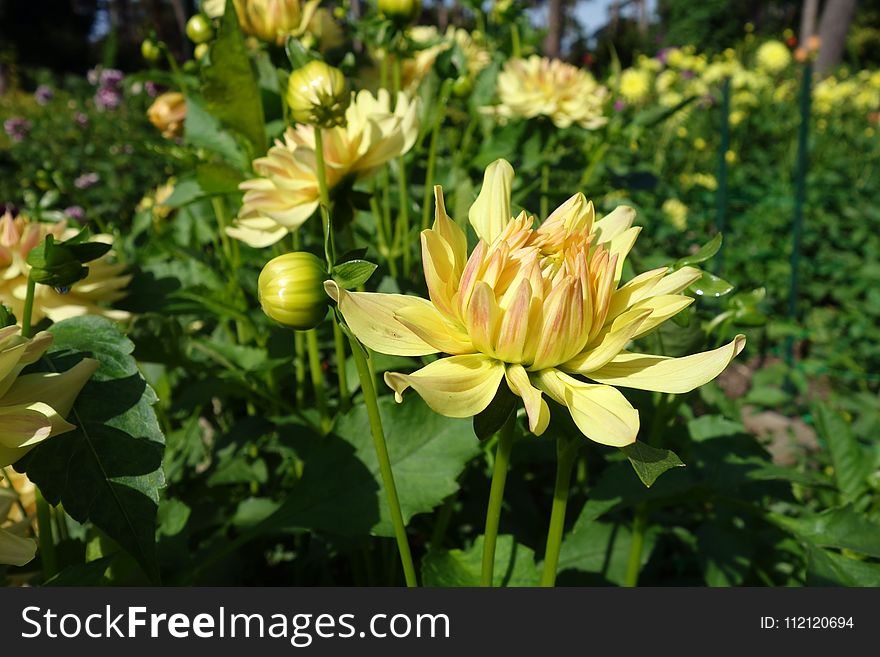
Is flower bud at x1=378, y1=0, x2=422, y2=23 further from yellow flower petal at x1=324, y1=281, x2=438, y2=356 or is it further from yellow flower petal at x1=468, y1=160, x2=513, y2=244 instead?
yellow flower petal at x1=324, y1=281, x2=438, y2=356

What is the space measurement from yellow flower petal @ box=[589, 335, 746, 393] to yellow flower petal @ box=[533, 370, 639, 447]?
0.02m

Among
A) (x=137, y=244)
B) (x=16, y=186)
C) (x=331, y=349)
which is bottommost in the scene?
(x=16, y=186)

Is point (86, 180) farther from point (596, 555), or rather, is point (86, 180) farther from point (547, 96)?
point (596, 555)

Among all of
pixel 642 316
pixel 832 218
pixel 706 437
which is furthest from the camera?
pixel 832 218

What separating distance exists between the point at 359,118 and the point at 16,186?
13.8 ft

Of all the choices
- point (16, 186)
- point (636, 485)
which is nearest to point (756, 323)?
point (636, 485)

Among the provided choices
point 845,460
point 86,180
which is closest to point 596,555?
point 845,460

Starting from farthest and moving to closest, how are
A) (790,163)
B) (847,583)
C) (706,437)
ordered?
(790,163) < (706,437) < (847,583)

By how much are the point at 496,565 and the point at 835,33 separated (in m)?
10.6

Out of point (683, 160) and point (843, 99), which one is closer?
point (683, 160)

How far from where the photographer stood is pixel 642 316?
0.48 meters

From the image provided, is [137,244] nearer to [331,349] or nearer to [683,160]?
[331,349]

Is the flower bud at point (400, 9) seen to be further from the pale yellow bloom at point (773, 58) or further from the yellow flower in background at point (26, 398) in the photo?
the pale yellow bloom at point (773, 58)

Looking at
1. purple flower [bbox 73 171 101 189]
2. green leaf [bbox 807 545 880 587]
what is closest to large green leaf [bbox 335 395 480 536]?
green leaf [bbox 807 545 880 587]
